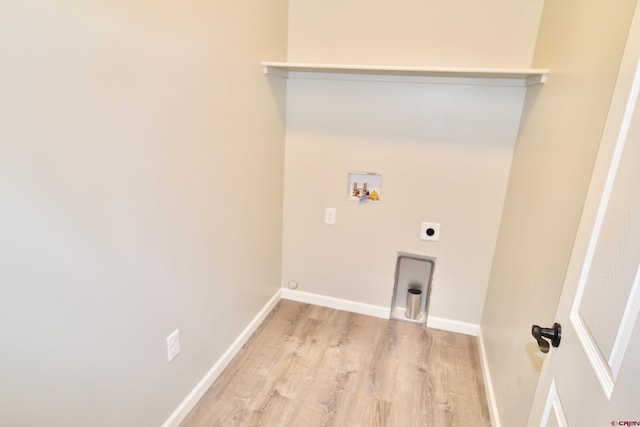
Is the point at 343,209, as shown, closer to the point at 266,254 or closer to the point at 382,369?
the point at 266,254

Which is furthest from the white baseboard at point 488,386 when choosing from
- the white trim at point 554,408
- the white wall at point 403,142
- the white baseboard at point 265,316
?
the white trim at point 554,408

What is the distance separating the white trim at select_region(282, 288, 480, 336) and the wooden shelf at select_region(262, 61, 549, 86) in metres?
1.59

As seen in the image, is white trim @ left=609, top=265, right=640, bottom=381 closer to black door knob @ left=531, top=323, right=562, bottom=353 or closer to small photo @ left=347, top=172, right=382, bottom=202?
black door knob @ left=531, top=323, right=562, bottom=353

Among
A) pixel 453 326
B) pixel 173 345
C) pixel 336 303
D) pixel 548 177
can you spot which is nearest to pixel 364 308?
pixel 336 303

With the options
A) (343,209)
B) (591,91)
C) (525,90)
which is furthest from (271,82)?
(591,91)

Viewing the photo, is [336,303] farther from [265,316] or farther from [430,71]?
[430,71]

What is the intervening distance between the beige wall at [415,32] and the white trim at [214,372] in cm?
176

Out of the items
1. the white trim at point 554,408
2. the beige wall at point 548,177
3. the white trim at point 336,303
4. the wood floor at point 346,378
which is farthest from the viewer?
the white trim at point 336,303

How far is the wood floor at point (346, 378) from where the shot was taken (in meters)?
1.83

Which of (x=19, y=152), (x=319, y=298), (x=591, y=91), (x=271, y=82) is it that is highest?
(x=271, y=82)

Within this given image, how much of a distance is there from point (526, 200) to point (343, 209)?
3.83 ft

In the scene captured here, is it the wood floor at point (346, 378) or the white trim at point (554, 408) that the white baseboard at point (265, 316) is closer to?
the wood floor at point (346, 378)

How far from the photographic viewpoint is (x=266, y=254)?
253cm

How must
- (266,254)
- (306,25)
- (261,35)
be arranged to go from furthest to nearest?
(266,254) → (306,25) → (261,35)
